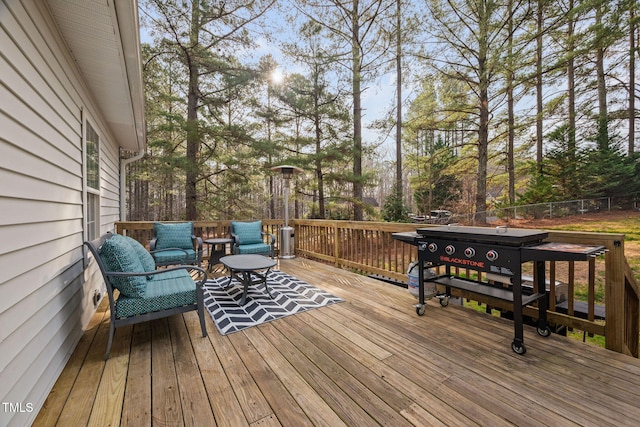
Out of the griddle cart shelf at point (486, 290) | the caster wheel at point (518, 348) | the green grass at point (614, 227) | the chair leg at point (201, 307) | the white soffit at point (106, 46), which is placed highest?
the white soffit at point (106, 46)

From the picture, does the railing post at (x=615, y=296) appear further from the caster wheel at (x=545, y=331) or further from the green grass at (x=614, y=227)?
the green grass at (x=614, y=227)

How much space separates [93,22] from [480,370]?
390 centimetres

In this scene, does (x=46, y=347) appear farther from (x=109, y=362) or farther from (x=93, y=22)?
(x=93, y=22)

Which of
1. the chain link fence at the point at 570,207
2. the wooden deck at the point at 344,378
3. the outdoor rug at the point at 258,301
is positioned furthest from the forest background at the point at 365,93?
the wooden deck at the point at 344,378

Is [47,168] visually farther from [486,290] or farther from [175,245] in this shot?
[486,290]

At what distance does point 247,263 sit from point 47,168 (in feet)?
7.02

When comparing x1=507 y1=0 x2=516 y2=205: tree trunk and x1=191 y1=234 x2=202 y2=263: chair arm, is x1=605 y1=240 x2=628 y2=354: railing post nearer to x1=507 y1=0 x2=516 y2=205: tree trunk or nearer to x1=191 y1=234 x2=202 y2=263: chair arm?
Result: x1=191 y1=234 x2=202 y2=263: chair arm

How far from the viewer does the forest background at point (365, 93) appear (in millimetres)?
7285

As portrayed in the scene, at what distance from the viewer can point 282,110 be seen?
31.3ft

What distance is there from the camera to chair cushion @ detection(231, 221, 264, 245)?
5042 millimetres

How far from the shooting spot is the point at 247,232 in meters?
5.10

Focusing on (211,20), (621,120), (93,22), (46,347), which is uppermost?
(211,20)

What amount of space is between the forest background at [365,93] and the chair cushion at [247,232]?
4.02 meters

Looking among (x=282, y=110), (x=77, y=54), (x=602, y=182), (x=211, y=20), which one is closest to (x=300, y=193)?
(x=282, y=110)
